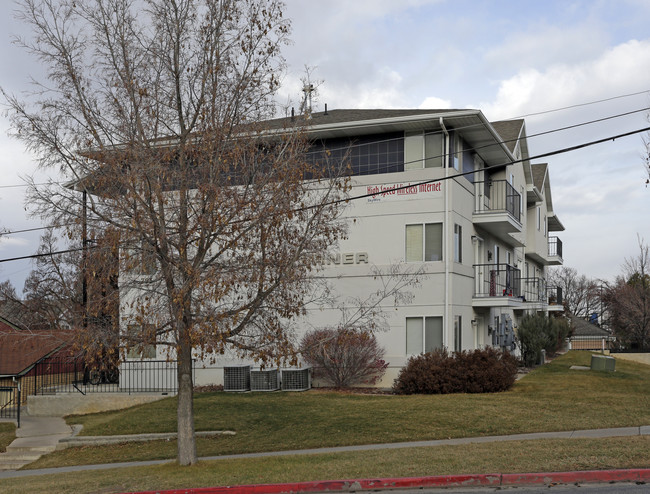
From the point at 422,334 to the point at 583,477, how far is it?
12.0 m

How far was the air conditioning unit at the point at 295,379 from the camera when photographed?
21.4 meters

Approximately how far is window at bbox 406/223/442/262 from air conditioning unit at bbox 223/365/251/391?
6295 millimetres

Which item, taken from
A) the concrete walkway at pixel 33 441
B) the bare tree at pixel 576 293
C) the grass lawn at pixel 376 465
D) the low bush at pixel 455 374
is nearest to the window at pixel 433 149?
the low bush at pixel 455 374

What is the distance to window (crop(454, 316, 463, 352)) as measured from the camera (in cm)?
2253

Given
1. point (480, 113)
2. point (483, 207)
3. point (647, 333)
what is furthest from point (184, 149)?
point (647, 333)

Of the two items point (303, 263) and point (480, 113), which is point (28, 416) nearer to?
point (303, 263)

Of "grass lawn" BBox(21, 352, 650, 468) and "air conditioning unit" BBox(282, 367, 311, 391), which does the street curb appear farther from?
"air conditioning unit" BBox(282, 367, 311, 391)

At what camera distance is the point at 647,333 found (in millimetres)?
41781

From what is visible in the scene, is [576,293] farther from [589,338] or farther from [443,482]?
[443,482]

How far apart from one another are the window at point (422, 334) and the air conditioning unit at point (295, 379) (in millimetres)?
3402

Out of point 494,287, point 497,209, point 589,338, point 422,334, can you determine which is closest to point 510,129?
point 497,209

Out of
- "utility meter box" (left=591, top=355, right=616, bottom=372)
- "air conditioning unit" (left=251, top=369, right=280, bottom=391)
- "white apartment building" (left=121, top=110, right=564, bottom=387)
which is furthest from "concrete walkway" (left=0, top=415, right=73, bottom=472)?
"utility meter box" (left=591, top=355, right=616, bottom=372)

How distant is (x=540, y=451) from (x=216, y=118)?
26.0ft

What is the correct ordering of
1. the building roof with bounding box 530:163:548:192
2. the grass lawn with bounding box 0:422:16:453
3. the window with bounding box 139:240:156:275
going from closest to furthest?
the window with bounding box 139:240:156:275, the grass lawn with bounding box 0:422:16:453, the building roof with bounding box 530:163:548:192
